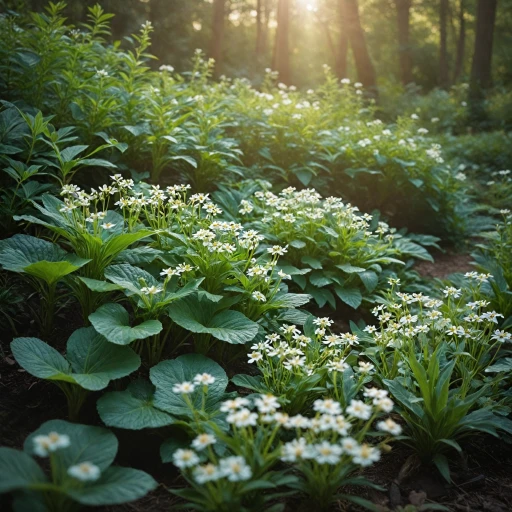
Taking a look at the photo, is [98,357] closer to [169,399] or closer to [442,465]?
[169,399]

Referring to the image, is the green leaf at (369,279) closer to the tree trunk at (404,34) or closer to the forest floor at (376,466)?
the forest floor at (376,466)

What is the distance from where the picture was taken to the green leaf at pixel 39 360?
182cm

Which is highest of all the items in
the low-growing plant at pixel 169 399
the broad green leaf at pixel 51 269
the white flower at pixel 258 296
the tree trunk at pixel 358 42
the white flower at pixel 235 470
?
the tree trunk at pixel 358 42

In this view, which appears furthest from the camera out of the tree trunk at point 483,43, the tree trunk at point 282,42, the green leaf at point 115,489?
the tree trunk at point 483,43

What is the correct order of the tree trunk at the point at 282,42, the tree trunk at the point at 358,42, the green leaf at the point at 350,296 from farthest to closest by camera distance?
the tree trunk at the point at 282,42 → the tree trunk at the point at 358,42 → the green leaf at the point at 350,296

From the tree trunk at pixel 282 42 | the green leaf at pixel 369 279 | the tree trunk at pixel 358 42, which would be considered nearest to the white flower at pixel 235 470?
the green leaf at pixel 369 279

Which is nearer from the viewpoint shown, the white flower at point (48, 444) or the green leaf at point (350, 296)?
the white flower at point (48, 444)

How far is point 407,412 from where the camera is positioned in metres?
2.11

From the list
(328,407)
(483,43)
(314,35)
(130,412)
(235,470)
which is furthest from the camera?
(314,35)

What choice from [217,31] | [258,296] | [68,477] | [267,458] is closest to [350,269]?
[258,296]

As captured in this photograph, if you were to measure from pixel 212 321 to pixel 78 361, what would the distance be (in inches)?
25.6

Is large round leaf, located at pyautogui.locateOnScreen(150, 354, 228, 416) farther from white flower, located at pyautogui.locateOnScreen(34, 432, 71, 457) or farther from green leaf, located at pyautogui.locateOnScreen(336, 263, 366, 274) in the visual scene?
green leaf, located at pyautogui.locateOnScreen(336, 263, 366, 274)

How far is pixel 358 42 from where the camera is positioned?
9938mm

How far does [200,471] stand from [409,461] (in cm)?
106
